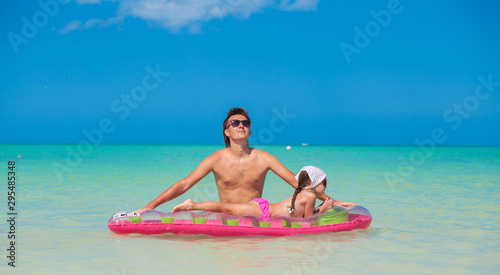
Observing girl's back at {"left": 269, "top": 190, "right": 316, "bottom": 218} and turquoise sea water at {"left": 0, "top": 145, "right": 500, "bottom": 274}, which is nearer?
turquoise sea water at {"left": 0, "top": 145, "right": 500, "bottom": 274}

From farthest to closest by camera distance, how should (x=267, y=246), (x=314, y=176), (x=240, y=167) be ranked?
(x=240, y=167) < (x=314, y=176) < (x=267, y=246)

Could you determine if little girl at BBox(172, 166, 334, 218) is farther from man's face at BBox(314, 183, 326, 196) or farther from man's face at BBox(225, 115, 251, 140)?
man's face at BBox(225, 115, 251, 140)

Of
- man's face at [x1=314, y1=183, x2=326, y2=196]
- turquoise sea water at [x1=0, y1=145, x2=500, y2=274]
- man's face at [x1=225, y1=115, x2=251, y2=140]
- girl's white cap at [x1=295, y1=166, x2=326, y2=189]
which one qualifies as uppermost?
man's face at [x1=225, y1=115, x2=251, y2=140]

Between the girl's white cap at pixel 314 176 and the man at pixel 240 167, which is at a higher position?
the man at pixel 240 167

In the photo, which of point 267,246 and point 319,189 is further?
point 319,189

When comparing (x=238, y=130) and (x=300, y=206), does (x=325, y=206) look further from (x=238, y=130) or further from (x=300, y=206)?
(x=238, y=130)

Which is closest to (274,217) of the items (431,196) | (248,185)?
(248,185)

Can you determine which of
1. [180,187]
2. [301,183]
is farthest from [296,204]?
[180,187]

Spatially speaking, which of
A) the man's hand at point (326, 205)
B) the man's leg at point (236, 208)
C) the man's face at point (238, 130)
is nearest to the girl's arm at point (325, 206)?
the man's hand at point (326, 205)

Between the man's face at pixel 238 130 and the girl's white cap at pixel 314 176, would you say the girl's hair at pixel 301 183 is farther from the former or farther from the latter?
the man's face at pixel 238 130

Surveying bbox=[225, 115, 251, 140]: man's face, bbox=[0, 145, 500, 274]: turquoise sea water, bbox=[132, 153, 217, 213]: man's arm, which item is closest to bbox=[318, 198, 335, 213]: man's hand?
bbox=[0, 145, 500, 274]: turquoise sea water

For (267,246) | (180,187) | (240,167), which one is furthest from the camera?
(240,167)

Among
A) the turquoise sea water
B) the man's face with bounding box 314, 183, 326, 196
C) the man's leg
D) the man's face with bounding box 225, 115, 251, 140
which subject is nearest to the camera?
the turquoise sea water

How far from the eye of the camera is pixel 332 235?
4.91m
